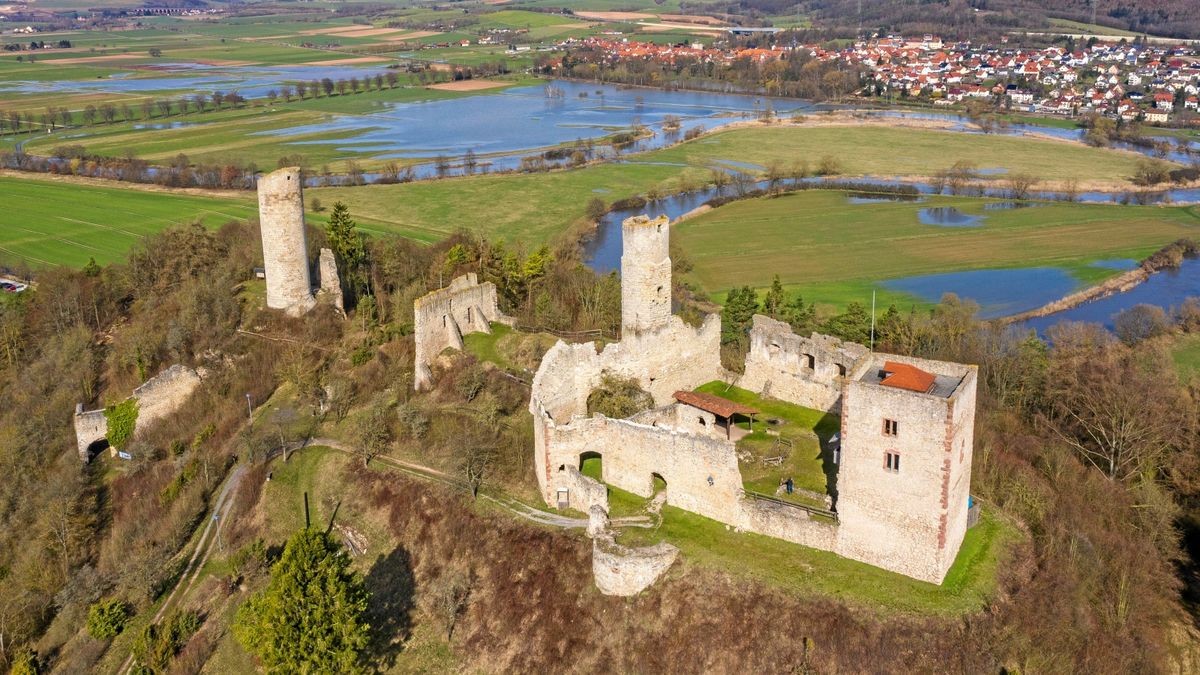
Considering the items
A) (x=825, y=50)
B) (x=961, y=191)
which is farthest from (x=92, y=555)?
(x=825, y=50)

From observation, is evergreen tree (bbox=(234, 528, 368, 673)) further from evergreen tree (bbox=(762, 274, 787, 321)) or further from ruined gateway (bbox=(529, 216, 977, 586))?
evergreen tree (bbox=(762, 274, 787, 321))

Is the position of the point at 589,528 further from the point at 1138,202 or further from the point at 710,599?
the point at 1138,202

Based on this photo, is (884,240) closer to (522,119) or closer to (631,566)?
(631,566)

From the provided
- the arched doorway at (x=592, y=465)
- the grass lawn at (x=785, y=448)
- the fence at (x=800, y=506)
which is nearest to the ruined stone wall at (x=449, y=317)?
the arched doorway at (x=592, y=465)

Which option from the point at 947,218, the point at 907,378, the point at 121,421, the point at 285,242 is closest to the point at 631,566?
the point at 907,378

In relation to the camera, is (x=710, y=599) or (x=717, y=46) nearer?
(x=710, y=599)

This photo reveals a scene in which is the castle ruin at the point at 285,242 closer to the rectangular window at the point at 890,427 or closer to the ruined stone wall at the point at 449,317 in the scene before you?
the ruined stone wall at the point at 449,317
